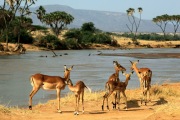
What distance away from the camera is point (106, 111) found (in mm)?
12812

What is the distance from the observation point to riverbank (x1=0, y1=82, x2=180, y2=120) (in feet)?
34.6

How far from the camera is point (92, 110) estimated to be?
1324 centimetres

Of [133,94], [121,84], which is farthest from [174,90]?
[121,84]

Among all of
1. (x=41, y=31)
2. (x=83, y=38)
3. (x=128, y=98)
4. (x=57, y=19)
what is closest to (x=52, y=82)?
(x=128, y=98)

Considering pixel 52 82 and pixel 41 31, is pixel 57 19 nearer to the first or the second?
pixel 41 31

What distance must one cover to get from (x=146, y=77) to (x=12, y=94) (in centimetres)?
766

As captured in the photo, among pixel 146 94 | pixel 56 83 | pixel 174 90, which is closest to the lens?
pixel 56 83

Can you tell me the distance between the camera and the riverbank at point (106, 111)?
34.6 ft

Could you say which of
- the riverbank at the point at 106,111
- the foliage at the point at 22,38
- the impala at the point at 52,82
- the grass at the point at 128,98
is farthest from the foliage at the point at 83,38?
the impala at the point at 52,82

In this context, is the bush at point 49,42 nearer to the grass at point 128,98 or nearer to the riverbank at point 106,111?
the grass at point 128,98

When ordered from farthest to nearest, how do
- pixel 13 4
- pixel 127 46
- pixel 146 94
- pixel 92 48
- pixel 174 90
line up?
pixel 127 46, pixel 92 48, pixel 13 4, pixel 174 90, pixel 146 94

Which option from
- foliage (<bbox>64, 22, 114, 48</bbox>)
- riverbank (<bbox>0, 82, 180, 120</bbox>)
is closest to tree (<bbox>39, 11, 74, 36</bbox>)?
foliage (<bbox>64, 22, 114, 48</bbox>)

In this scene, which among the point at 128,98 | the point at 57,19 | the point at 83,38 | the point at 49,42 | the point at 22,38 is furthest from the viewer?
the point at 57,19

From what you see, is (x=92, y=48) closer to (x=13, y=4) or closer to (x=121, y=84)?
(x=13, y=4)
